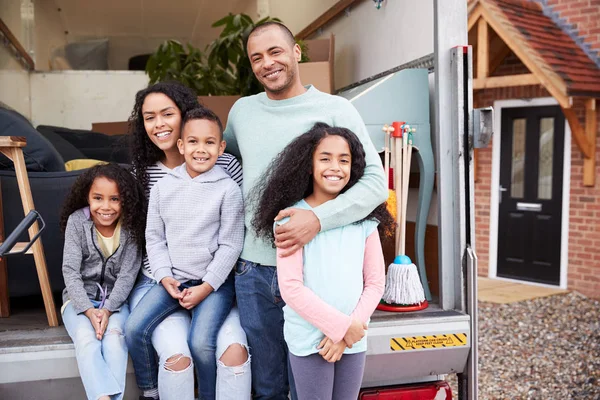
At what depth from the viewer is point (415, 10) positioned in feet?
8.74

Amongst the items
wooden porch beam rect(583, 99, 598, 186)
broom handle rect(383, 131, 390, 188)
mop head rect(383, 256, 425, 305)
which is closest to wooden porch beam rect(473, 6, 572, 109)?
wooden porch beam rect(583, 99, 598, 186)

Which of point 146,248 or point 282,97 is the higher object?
point 282,97

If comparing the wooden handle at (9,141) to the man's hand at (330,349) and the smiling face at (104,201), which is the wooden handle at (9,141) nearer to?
the smiling face at (104,201)

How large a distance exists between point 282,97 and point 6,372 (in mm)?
1192

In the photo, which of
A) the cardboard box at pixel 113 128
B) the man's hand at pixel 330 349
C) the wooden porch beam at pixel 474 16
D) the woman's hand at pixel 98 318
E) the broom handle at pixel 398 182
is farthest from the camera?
the wooden porch beam at pixel 474 16

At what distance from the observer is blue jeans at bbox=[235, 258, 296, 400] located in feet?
6.24

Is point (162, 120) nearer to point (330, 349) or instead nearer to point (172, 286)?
point (172, 286)

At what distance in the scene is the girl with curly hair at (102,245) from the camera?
80.0 inches

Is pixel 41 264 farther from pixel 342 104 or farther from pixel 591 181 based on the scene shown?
pixel 591 181

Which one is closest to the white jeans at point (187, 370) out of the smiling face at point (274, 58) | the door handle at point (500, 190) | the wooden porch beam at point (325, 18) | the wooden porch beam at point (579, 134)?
the smiling face at point (274, 58)

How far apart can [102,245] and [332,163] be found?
89 centimetres

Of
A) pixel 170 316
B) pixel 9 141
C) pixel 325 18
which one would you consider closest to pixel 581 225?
pixel 325 18

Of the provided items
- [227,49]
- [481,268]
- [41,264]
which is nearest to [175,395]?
[41,264]

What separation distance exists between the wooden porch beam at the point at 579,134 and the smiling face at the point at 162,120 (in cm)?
542
